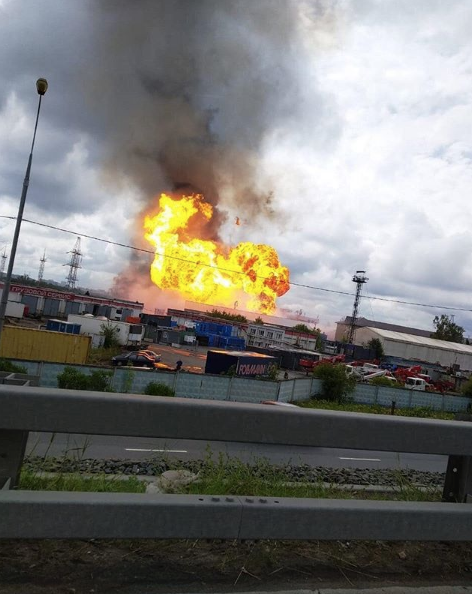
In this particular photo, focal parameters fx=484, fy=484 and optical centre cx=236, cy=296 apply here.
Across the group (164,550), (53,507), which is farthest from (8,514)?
(164,550)

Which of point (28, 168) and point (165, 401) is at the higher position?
point (28, 168)

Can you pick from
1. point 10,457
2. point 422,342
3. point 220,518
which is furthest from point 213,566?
point 422,342

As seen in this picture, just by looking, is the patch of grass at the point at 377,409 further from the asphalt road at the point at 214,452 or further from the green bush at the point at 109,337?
the green bush at the point at 109,337

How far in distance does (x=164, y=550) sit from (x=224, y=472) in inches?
34.8

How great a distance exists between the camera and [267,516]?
8.63 ft

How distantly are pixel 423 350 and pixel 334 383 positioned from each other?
6078 centimetres

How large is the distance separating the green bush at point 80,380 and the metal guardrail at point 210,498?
19.1 metres

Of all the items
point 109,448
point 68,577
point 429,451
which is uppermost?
point 429,451

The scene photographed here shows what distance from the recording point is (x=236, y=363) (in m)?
30.3

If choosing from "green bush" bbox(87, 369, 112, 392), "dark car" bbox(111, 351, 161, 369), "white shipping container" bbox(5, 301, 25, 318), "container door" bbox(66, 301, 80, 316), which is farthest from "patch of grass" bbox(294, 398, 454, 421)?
"container door" bbox(66, 301, 80, 316)

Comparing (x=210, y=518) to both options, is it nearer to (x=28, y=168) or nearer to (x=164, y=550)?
(x=164, y=550)

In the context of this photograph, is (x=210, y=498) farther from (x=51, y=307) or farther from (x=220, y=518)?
(x=51, y=307)

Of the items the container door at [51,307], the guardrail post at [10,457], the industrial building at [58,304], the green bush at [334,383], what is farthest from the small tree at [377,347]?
the guardrail post at [10,457]

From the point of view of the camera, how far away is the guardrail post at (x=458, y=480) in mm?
3203
